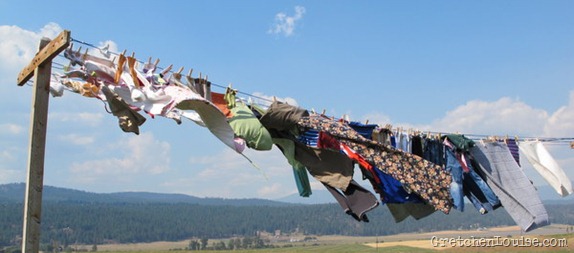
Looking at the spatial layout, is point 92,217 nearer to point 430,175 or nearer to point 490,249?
point 490,249

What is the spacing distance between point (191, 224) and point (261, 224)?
66.0ft

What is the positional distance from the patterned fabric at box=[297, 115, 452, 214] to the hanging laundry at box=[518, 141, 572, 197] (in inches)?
85.7

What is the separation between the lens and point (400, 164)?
22.9ft

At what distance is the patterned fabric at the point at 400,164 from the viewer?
6.66 m

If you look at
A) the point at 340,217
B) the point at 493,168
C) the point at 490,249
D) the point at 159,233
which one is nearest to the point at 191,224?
the point at 159,233

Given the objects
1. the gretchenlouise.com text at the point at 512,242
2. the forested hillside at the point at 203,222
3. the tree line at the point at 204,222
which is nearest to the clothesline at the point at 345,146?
the gretchenlouise.com text at the point at 512,242

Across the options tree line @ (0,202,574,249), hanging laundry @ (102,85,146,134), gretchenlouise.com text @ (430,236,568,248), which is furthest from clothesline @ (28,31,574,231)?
tree line @ (0,202,574,249)

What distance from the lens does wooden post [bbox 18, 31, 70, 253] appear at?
4.61 metres

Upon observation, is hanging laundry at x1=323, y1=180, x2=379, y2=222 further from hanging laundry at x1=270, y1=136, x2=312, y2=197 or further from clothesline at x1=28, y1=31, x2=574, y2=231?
hanging laundry at x1=270, y1=136, x2=312, y2=197

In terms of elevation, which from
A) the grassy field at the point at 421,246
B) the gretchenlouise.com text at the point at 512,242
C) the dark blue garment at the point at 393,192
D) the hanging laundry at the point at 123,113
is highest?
the hanging laundry at the point at 123,113

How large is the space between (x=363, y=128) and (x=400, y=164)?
2.24 ft

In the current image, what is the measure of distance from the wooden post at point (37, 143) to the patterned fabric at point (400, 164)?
2.67 meters

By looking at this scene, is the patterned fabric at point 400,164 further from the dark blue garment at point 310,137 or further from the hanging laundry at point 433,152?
the hanging laundry at point 433,152

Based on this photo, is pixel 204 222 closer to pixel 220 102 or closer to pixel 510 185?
pixel 510 185
